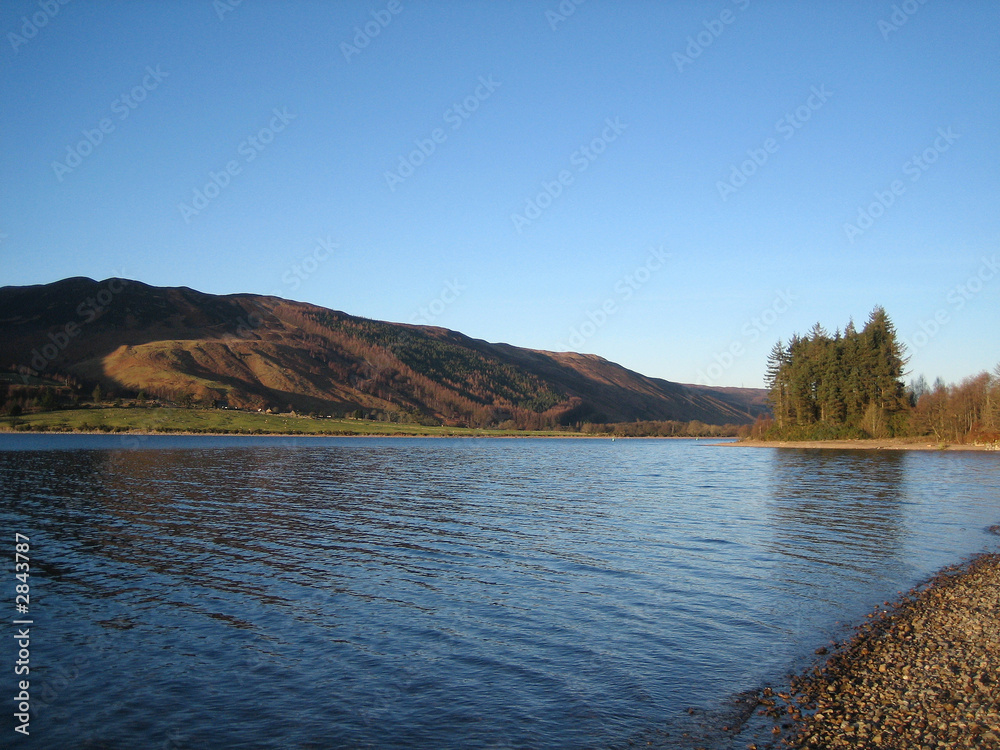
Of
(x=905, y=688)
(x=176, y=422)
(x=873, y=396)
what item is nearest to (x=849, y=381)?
(x=873, y=396)

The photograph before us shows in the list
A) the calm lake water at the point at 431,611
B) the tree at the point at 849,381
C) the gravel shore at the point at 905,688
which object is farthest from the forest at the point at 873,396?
the gravel shore at the point at 905,688

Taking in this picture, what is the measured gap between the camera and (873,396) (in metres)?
111

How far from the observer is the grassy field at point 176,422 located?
13562cm

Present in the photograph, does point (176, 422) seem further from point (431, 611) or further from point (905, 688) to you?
point (905, 688)

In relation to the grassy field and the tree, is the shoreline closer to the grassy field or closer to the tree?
the tree

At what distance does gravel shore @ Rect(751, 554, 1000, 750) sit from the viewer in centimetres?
1006

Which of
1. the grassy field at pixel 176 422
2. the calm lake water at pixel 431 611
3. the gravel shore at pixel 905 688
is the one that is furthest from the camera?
the grassy field at pixel 176 422

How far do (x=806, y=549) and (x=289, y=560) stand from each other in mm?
20763

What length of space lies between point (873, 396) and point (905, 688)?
114 metres

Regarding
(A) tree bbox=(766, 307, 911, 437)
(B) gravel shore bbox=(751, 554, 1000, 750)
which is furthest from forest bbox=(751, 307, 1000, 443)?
(B) gravel shore bbox=(751, 554, 1000, 750)

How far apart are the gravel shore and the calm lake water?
986 millimetres

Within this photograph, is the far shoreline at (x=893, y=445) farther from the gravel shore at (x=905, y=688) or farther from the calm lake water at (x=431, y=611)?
the gravel shore at (x=905, y=688)

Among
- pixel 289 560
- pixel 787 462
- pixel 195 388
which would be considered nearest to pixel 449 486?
pixel 289 560

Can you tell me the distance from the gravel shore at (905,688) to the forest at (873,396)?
343ft
